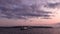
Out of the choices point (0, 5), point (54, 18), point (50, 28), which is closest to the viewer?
point (0, 5)

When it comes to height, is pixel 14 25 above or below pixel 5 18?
below

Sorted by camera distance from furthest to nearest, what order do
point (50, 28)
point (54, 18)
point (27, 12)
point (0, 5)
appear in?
point (50, 28), point (54, 18), point (27, 12), point (0, 5)

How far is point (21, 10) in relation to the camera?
5.68ft

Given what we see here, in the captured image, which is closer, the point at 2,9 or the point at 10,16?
the point at 2,9

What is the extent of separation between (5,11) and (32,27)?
568mm

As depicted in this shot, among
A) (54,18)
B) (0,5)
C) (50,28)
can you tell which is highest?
(0,5)

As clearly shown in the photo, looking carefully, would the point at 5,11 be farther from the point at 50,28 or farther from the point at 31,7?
the point at 50,28

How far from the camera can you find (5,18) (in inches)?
73.8

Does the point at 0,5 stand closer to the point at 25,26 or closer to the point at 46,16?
the point at 25,26

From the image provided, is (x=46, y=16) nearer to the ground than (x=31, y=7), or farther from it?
nearer to the ground

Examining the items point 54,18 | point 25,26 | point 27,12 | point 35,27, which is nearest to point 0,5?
point 27,12

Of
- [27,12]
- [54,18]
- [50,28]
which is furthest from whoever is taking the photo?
[50,28]

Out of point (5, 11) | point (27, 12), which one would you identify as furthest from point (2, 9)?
point (27, 12)

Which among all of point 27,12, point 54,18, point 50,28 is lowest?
point 50,28
